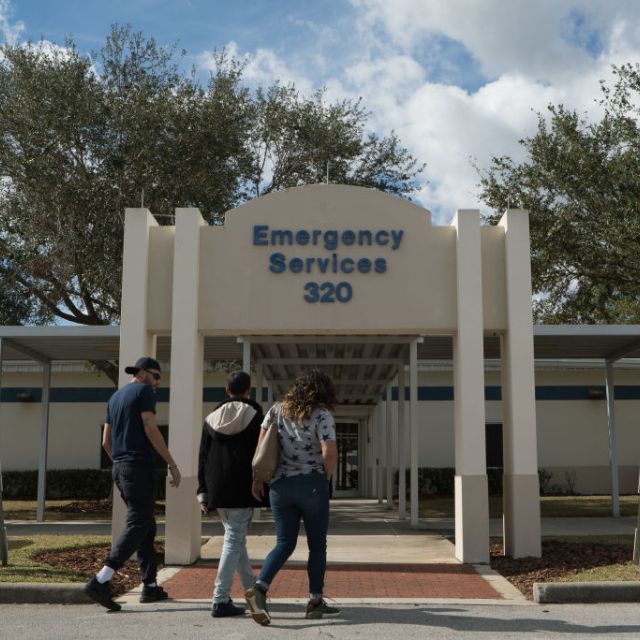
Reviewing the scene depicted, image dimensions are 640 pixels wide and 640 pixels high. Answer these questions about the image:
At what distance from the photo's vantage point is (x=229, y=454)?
6664mm

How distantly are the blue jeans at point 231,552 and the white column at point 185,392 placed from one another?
3586 millimetres

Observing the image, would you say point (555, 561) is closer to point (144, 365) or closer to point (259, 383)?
point (144, 365)

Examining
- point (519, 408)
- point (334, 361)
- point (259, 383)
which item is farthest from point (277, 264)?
point (259, 383)

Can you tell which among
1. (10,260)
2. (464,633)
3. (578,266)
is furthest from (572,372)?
(464,633)

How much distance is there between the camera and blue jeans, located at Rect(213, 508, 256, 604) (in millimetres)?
6391

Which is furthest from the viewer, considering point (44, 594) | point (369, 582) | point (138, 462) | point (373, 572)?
point (373, 572)

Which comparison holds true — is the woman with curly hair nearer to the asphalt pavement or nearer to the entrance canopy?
the asphalt pavement

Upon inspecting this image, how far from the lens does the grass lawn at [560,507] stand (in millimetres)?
17266

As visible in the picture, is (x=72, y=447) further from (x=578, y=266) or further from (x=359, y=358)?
(x=578, y=266)

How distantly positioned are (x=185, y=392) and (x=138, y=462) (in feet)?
11.3

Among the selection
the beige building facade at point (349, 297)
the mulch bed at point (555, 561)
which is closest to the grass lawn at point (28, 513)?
the beige building facade at point (349, 297)

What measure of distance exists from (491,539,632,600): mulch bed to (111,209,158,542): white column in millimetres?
4686

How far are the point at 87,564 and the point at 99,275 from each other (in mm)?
10079

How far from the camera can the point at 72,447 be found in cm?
2538
